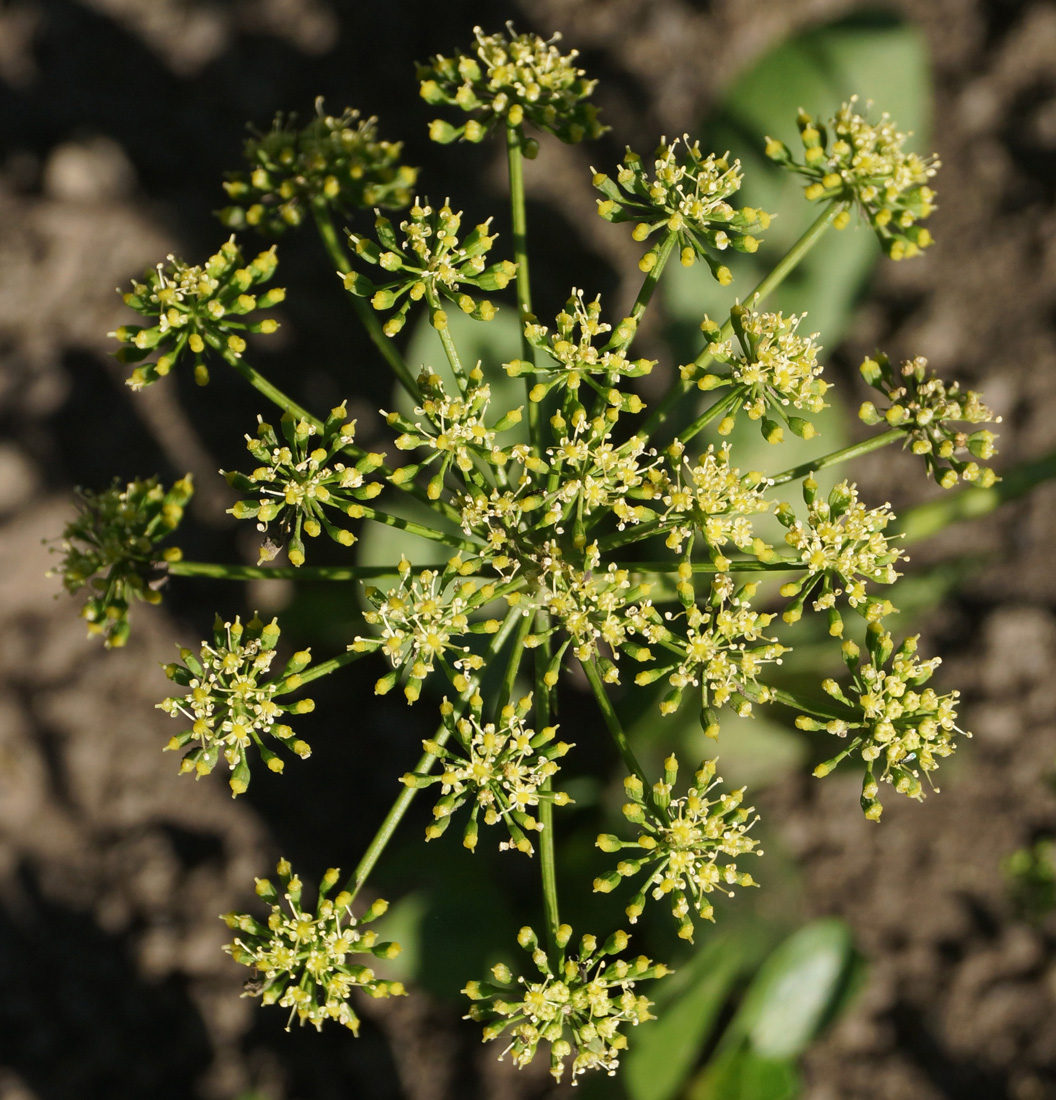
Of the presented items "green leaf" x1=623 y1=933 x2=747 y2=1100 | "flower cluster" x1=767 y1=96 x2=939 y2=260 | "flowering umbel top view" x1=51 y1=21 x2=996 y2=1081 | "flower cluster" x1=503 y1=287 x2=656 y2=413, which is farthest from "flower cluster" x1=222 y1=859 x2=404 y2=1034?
"flower cluster" x1=767 y1=96 x2=939 y2=260

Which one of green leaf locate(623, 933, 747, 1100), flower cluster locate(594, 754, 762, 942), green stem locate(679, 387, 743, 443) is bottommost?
green leaf locate(623, 933, 747, 1100)

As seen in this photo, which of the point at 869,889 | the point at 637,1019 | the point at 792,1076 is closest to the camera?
the point at 637,1019

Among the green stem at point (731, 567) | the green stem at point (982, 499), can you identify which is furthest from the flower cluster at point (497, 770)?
the green stem at point (982, 499)

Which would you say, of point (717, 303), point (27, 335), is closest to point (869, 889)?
point (717, 303)

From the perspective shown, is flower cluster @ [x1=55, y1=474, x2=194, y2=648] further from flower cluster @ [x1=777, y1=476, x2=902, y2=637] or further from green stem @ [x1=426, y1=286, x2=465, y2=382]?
flower cluster @ [x1=777, y1=476, x2=902, y2=637]

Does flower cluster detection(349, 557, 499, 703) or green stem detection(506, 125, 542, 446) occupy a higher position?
green stem detection(506, 125, 542, 446)

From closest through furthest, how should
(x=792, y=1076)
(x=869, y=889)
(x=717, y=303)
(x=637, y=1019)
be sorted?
(x=637, y=1019)
(x=792, y=1076)
(x=717, y=303)
(x=869, y=889)

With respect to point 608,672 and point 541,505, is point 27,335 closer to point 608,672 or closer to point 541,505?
point 541,505

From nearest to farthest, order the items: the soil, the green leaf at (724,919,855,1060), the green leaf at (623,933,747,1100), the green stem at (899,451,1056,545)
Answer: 1. the green stem at (899,451,1056,545)
2. the green leaf at (623,933,747,1100)
3. the green leaf at (724,919,855,1060)
4. the soil
